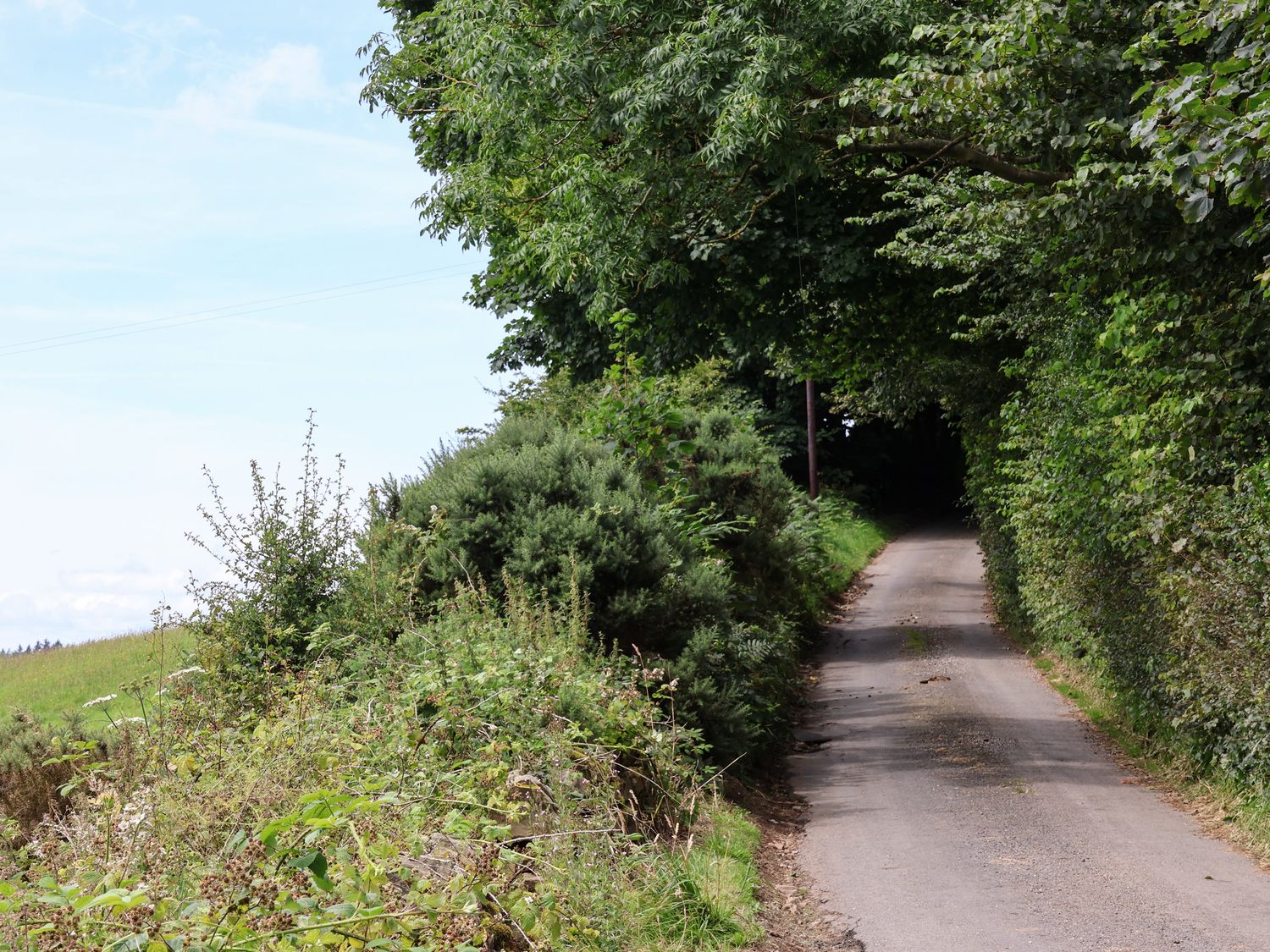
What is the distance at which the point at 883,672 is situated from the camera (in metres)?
18.1

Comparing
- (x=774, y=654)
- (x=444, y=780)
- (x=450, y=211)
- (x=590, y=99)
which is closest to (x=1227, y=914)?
(x=444, y=780)

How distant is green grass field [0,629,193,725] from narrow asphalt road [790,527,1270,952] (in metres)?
8.60

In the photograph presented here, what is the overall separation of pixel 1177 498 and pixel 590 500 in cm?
525

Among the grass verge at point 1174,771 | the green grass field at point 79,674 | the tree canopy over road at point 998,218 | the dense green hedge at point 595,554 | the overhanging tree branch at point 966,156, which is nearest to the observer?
the grass verge at point 1174,771

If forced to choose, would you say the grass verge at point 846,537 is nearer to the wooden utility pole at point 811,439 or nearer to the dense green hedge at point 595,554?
the wooden utility pole at point 811,439

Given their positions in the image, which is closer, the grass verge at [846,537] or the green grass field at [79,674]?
the green grass field at [79,674]

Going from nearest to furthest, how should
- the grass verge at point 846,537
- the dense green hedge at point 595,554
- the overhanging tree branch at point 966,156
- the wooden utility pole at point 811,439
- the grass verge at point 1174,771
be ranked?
the grass verge at point 1174,771
the dense green hedge at point 595,554
the overhanging tree branch at point 966,156
the grass verge at point 846,537
the wooden utility pole at point 811,439

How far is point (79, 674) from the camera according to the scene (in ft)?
63.8

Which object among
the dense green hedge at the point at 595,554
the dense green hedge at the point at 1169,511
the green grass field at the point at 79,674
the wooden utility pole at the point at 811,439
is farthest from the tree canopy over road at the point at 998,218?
the wooden utility pole at the point at 811,439

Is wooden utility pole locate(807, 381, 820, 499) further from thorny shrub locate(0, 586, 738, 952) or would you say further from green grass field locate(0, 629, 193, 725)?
thorny shrub locate(0, 586, 738, 952)

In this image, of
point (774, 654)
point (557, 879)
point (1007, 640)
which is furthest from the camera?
point (1007, 640)

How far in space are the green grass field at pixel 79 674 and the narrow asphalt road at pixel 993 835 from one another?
8.60 meters

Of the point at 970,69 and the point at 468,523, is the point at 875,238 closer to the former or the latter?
the point at 970,69

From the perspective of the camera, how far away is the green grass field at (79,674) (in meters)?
16.4
